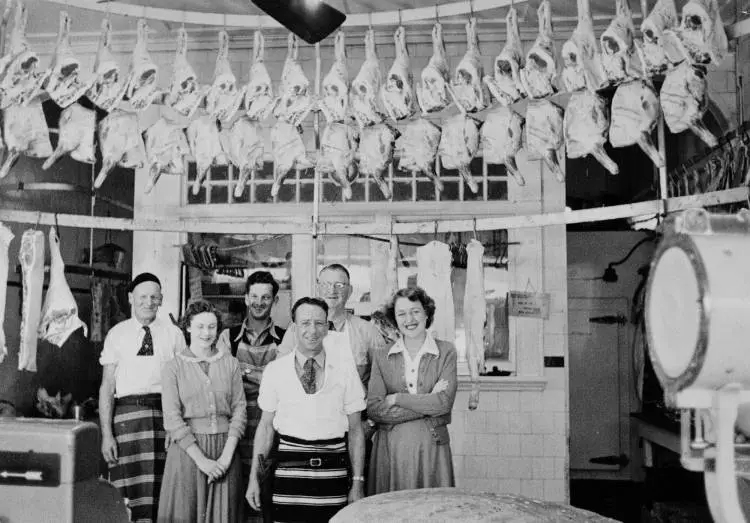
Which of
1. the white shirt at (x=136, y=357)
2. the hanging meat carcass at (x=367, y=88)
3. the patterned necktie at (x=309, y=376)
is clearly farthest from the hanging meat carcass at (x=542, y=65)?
the white shirt at (x=136, y=357)

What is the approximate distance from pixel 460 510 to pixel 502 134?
6.15ft

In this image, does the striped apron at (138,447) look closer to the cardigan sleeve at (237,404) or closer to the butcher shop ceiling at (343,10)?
the cardigan sleeve at (237,404)

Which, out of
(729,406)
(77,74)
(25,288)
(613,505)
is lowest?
(613,505)

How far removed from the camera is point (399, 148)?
4.07 metres

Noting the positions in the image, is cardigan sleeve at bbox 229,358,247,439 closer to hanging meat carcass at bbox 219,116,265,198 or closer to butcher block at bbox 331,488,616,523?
hanging meat carcass at bbox 219,116,265,198

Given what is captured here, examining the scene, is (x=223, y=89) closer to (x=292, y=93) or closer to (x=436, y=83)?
(x=292, y=93)

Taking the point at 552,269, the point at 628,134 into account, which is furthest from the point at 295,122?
the point at 552,269

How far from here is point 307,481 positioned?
371cm

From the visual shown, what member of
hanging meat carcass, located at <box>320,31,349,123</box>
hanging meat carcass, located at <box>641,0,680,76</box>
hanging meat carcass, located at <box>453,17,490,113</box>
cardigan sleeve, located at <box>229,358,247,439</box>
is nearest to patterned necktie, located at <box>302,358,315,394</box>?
cardigan sleeve, located at <box>229,358,247,439</box>

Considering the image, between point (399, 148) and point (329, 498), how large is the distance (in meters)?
1.80

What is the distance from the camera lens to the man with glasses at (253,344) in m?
4.55

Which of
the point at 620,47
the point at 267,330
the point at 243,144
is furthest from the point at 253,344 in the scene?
the point at 620,47

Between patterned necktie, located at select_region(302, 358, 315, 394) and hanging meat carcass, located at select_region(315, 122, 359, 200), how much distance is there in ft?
2.89

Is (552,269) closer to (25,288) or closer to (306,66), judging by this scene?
(306,66)
